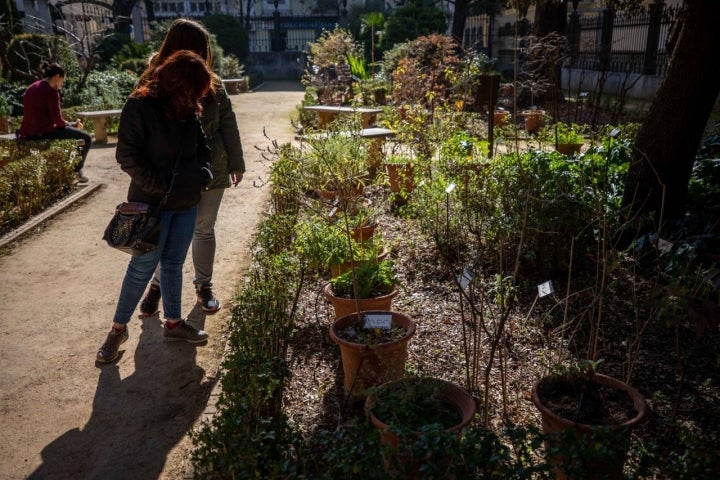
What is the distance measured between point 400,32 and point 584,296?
1914 cm

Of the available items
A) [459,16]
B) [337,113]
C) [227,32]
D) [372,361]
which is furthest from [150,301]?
[227,32]

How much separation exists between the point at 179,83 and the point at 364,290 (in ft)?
5.06

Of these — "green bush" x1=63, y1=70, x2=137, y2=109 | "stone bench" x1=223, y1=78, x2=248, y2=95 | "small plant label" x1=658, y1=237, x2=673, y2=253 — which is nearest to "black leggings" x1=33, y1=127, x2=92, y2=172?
"green bush" x1=63, y1=70, x2=137, y2=109

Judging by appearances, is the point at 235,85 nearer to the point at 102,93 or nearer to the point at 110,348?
the point at 102,93

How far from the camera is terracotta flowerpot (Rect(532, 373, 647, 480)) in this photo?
200 cm

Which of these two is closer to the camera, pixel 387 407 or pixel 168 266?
pixel 387 407

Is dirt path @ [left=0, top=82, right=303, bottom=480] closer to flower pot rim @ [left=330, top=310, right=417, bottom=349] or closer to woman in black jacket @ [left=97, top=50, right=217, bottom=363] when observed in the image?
woman in black jacket @ [left=97, top=50, right=217, bottom=363]

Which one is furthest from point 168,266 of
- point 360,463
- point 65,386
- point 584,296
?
point 584,296

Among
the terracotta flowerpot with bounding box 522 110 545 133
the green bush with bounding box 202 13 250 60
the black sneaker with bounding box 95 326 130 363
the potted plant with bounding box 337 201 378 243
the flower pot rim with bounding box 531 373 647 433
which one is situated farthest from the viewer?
the green bush with bounding box 202 13 250 60

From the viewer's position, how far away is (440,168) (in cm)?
561

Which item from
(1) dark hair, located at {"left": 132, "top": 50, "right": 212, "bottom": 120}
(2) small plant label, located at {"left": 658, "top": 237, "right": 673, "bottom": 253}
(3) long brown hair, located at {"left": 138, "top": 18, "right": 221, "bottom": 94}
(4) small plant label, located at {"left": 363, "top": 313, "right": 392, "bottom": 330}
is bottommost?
(2) small plant label, located at {"left": 658, "top": 237, "right": 673, "bottom": 253}

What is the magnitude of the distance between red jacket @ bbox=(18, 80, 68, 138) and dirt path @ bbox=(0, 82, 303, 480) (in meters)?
2.19

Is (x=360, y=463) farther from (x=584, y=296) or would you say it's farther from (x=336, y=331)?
(x=584, y=296)

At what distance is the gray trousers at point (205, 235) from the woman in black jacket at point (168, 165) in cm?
34
